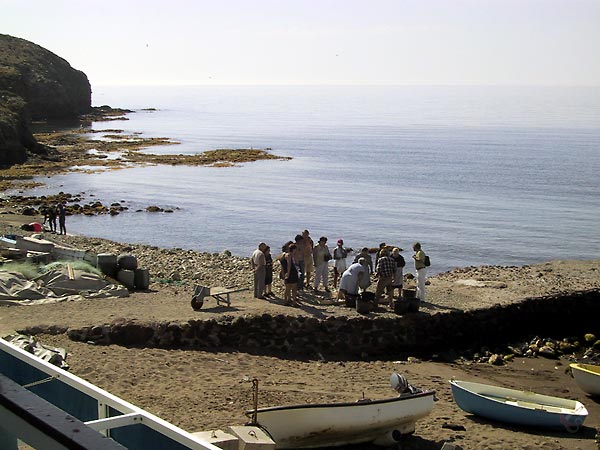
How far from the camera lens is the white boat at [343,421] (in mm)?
11773

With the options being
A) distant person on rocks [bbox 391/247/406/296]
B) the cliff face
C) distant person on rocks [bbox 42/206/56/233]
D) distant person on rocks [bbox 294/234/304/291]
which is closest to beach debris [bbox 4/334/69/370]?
distant person on rocks [bbox 294/234/304/291]

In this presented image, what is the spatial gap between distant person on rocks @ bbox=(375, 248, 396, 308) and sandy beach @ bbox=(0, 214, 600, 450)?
555 mm

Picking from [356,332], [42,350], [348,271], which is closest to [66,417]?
[42,350]

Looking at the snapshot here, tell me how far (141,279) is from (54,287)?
8.63ft

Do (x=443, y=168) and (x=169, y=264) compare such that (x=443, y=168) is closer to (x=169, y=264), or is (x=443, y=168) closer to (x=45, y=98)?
(x=169, y=264)

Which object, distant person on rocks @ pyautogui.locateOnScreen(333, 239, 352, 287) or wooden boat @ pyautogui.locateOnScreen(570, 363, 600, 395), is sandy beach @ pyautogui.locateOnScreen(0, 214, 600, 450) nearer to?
wooden boat @ pyautogui.locateOnScreen(570, 363, 600, 395)

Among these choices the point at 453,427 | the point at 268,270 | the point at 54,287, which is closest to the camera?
the point at 453,427

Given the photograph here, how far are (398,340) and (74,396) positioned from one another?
45.3 ft

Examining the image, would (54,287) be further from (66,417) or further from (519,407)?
(66,417)

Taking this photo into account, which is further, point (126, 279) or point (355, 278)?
point (126, 279)

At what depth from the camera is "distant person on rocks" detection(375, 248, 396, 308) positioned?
61.2ft

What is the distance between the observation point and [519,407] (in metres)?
14.3

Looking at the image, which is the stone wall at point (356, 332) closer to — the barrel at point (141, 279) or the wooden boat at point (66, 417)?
the barrel at point (141, 279)

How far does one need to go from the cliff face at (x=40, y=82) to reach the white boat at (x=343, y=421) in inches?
2724
